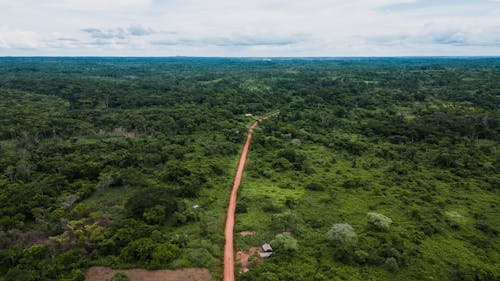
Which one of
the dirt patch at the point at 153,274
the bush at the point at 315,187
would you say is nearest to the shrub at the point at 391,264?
the dirt patch at the point at 153,274

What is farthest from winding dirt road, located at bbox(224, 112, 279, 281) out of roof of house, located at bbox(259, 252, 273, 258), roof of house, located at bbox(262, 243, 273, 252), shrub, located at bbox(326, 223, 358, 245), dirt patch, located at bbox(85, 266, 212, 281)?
shrub, located at bbox(326, 223, 358, 245)

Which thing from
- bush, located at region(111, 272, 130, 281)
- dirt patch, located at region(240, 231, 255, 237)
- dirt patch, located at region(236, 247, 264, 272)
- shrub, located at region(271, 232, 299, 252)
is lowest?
→ dirt patch, located at region(236, 247, 264, 272)

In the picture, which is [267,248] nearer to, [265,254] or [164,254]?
[265,254]

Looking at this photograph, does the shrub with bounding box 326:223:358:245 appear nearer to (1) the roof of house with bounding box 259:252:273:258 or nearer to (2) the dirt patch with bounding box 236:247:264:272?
(1) the roof of house with bounding box 259:252:273:258

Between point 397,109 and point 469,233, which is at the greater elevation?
point 397,109

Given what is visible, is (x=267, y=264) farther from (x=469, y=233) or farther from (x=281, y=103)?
(x=281, y=103)

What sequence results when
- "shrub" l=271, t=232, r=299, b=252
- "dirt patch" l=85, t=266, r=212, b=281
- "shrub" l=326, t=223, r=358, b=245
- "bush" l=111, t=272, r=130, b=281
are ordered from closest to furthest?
1. "bush" l=111, t=272, r=130, b=281
2. "dirt patch" l=85, t=266, r=212, b=281
3. "shrub" l=271, t=232, r=299, b=252
4. "shrub" l=326, t=223, r=358, b=245

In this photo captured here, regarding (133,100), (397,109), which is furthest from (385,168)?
(133,100)
